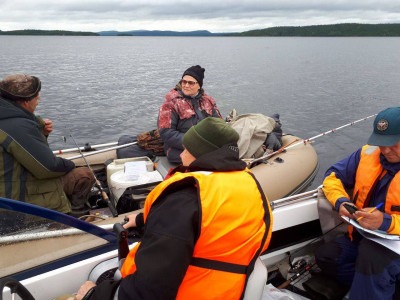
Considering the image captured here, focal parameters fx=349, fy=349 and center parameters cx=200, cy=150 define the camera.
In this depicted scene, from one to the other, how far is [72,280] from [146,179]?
58.1 inches

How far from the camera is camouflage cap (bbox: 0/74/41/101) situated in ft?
7.65

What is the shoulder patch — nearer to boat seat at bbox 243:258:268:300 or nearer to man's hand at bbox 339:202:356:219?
man's hand at bbox 339:202:356:219

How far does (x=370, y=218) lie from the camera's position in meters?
2.05

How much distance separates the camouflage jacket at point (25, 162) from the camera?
224 cm

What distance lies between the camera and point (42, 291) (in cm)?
179

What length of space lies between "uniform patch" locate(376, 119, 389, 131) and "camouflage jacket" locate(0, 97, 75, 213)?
2.17 m

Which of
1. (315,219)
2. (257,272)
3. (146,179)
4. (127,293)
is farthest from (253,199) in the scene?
(146,179)

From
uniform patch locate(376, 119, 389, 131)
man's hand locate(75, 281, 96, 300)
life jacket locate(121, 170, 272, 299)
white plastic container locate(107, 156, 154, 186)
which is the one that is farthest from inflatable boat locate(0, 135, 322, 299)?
white plastic container locate(107, 156, 154, 186)

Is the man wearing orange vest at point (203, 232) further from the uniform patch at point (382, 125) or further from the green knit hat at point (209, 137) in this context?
the uniform patch at point (382, 125)

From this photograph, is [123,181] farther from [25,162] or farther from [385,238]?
[385,238]

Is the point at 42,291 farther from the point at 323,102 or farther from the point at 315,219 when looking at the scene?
the point at 323,102

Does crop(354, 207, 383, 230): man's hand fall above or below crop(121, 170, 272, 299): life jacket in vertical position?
below

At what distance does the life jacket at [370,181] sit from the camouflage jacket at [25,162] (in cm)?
209

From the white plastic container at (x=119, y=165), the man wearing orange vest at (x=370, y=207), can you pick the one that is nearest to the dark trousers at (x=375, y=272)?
the man wearing orange vest at (x=370, y=207)
